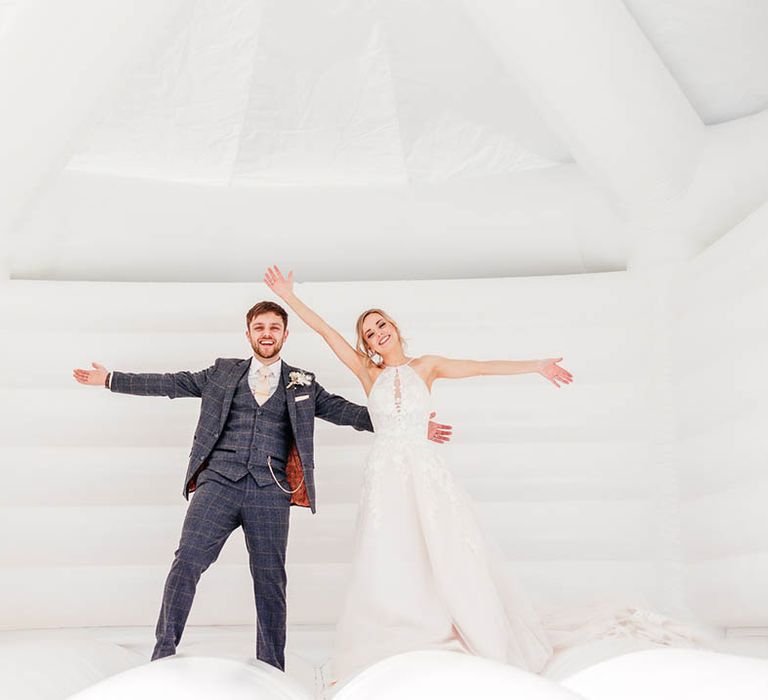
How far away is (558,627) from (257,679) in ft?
4.61

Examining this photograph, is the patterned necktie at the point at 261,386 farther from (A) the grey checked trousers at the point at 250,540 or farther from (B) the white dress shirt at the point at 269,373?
(A) the grey checked trousers at the point at 250,540

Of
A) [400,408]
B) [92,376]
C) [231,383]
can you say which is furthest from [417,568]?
[92,376]

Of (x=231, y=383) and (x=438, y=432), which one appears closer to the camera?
(x=231, y=383)

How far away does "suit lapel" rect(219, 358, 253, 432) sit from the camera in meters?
2.60

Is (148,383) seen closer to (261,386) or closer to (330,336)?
(261,386)

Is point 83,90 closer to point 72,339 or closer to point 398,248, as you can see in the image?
point 72,339

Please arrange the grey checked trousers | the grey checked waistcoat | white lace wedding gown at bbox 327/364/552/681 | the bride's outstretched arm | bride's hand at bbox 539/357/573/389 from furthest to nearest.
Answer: the bride's outstretched arm → bride's hand at bbox 539/357/573/389 → the grey checked waistcoat → the grey checked trousers → white lace wedding gown at bbox 327/364/552/681

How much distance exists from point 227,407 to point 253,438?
0.13 meters

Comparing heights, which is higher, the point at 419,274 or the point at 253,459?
the point at 419,274

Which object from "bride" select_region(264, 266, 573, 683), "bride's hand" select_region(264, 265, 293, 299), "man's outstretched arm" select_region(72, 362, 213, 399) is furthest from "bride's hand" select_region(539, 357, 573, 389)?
"man's outstretched arm" select_region(72, 362, 213, 399)

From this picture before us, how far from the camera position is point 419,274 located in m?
3.38

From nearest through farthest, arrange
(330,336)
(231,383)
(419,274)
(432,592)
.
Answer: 1. (432,592)
2. (231,383)
3. (330,336)
4. (419,274)

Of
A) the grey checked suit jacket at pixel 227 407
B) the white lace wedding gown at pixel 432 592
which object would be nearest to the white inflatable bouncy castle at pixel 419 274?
the white lace wedding gown at pixel 432 592

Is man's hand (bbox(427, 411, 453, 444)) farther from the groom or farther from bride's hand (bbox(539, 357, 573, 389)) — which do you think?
bride's hand (bbox(539, 357, 573, 389))
